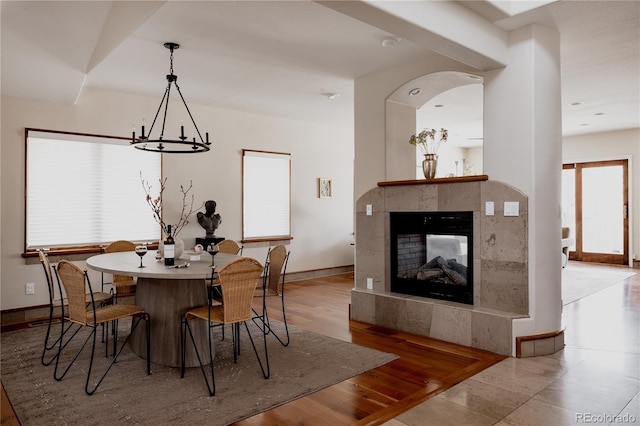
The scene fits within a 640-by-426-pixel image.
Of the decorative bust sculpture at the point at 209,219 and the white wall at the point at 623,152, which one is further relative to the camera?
the white wall at the point at 623,152

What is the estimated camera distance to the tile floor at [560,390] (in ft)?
8.10

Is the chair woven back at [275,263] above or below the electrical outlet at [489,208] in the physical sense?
below

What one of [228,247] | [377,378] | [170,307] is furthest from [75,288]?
[377,378]

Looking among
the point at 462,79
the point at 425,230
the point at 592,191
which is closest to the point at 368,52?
the point at 462,79

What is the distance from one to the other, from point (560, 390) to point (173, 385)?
2.57 metres

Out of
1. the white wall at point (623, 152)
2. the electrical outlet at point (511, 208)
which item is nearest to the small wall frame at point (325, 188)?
the electrical outlet at point (511, 208)

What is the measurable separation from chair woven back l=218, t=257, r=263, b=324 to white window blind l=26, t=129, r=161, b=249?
3117 mm

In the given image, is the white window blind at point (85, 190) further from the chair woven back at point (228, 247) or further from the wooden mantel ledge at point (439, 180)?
the wooden mantel ledge at point (439, 180)

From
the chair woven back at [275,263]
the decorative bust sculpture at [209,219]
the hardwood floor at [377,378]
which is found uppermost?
the decorative bust sculpture at [209,219]

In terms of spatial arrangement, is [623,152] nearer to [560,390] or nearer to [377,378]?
[560,390]

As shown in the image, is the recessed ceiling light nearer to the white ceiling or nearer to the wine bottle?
the white ceiling

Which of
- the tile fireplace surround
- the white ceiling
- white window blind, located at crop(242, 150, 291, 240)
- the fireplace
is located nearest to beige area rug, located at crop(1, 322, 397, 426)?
the tile fireplace surround

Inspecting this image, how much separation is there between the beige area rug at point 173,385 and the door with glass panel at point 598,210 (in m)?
7.56

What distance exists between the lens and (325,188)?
305 inches
